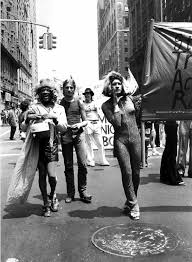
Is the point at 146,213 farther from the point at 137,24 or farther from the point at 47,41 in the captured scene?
the point at 137,24

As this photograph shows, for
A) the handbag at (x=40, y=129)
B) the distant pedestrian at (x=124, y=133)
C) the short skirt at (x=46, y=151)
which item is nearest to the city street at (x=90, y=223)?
the distant pedestrian at (x=124, y=133)

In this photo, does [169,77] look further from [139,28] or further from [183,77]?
[139,28]

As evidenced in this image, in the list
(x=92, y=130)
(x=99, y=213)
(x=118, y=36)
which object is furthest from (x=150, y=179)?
(x=118, y=36)

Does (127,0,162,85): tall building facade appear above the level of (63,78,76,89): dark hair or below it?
above

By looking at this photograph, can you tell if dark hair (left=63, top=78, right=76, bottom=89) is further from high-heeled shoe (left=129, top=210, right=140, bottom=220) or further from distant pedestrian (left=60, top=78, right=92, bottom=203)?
high-heeled shoe (left=129, top=210, right=140, bottom=220)

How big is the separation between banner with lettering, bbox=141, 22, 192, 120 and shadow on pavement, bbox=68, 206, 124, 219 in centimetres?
133

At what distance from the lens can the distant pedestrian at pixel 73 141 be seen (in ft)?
19.2

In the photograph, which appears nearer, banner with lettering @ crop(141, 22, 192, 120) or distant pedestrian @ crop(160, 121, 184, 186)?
banner with lettering @ crop(141, 22, 192, 120)

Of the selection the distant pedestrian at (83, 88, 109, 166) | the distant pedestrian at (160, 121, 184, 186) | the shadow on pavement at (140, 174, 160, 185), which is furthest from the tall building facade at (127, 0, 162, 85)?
the distant pedestrian at (160, 121, 184, 186)

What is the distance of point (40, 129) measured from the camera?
506 cm

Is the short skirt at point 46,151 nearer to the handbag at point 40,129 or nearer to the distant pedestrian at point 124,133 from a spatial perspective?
the handbag at point 40,129

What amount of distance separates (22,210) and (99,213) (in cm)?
110

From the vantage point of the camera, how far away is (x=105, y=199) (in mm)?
5926

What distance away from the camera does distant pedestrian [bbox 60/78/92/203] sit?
585 centimetres
